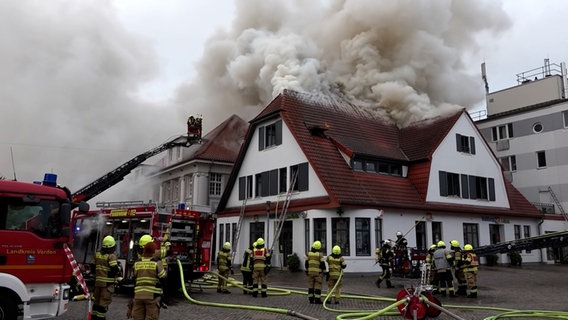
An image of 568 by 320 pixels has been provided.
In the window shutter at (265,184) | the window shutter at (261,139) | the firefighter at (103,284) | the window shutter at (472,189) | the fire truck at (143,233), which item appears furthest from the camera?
the window shutter at (472,189)

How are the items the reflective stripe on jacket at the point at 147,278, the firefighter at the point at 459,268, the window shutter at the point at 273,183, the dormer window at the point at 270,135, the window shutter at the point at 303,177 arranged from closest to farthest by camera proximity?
the reflective stripe on jacket at the point at 147,278 < the firefighter at the point at 459,268 < the window shutter at the point at 303,177 < the window shutter at the point at 273,183 < the dormer window at the point at 270,135

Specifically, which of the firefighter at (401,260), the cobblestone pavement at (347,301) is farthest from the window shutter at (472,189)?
the firefighter at (401,260)

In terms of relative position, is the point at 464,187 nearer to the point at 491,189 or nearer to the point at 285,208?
the point at 491,189

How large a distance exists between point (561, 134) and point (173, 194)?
2706 centimetres

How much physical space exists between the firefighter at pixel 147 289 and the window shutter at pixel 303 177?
53.0 ft

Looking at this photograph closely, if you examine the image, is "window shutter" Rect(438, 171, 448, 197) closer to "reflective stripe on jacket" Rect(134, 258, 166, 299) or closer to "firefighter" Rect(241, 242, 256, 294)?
"firefighter" Rect(241, 242, 256, 294)

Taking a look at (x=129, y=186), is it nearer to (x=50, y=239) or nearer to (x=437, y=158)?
(x=437, y=158)

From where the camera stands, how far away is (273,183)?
81.8 feet

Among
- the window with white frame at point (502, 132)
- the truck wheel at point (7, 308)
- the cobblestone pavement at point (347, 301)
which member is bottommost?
the cobblestone pavement at point (347, 301)

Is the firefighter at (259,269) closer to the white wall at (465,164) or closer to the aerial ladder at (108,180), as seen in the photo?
the aerial ladder at (108,180)

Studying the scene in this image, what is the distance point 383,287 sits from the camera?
1698 cm

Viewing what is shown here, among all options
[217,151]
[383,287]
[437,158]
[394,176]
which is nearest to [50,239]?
[383,287]

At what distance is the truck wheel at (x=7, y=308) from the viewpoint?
7715mm

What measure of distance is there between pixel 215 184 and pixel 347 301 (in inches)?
832
